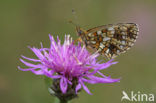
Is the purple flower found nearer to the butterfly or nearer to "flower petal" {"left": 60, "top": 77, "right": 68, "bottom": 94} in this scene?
"flower petal" {"left": 60, "top": 77, "right": 68, "bottom": 94}

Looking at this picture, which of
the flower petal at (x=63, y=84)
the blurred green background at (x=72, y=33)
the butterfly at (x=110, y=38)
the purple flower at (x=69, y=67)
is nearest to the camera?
the flower petal at (x=63, y=84)

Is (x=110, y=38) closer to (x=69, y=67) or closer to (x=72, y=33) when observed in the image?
(x=69, y=67)

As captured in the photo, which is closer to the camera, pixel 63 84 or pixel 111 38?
pixel 63 84

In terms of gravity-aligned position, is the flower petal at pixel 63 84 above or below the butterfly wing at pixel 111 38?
below

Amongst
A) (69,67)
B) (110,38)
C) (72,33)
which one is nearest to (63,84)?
(69,67)

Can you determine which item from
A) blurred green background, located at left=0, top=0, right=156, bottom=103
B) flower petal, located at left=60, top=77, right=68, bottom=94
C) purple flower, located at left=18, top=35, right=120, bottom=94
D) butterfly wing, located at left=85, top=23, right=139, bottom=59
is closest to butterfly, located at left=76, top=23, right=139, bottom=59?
butterfly wing, located at left=85, top=23, right=139, bottom=59

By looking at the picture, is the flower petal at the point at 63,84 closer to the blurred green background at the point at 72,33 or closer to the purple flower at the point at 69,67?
the purple flower at the point at 69,67

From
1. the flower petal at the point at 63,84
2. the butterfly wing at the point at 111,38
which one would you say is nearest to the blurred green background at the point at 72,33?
the butterfly wing at the point at 111,38
